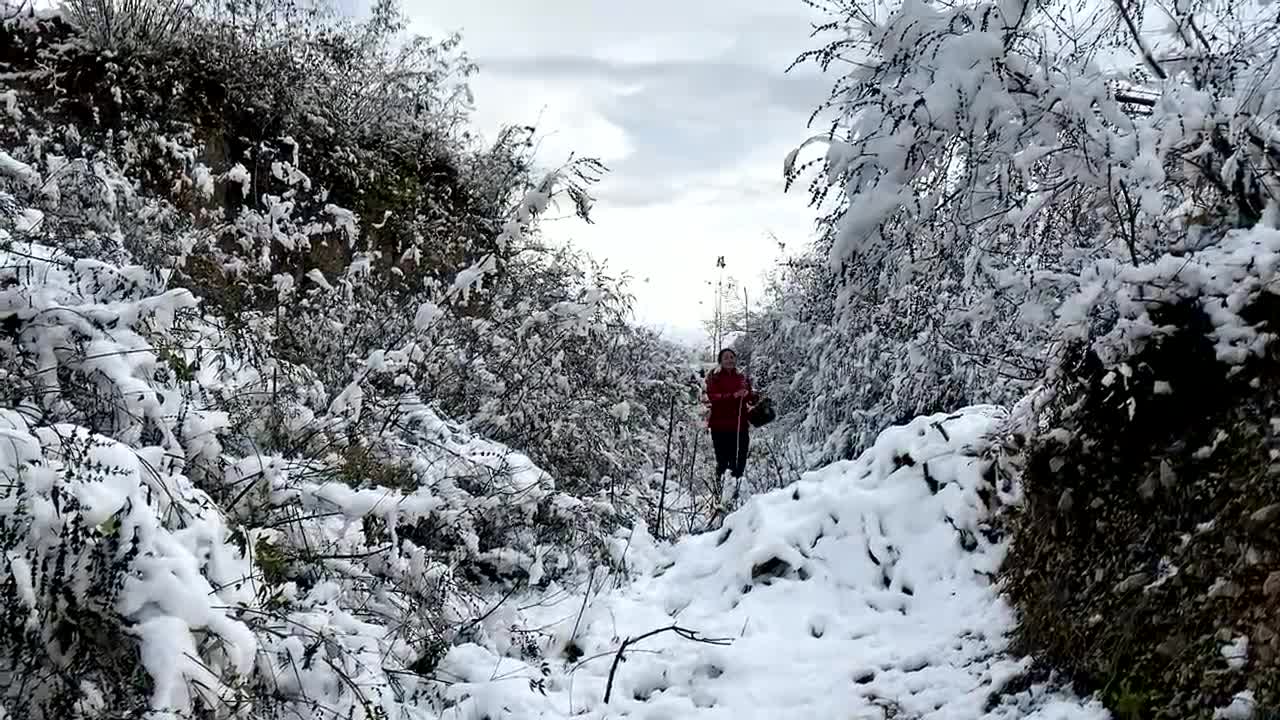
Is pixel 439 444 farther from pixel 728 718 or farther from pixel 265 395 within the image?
pixel 728 718

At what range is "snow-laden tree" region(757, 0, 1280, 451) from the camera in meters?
3.13

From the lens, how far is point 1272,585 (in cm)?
256

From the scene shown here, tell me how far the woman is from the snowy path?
2612 millimetres

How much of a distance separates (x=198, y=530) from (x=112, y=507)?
35cm

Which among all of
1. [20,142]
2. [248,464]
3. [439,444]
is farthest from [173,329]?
[20,142]

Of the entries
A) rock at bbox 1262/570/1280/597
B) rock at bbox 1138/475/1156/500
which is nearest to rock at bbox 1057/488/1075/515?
rock at bbox 1138/475/1156/500

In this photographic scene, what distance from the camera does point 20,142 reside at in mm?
7594

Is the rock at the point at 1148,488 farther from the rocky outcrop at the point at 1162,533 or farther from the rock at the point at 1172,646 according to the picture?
the rock at the point at 1172,646

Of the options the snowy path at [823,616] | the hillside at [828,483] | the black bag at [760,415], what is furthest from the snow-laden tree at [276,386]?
the black bag at [760,415]

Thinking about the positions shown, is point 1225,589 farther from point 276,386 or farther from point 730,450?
point 730,450

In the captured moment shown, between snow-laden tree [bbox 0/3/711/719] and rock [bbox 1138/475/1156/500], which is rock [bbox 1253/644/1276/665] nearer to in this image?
rock [bbox 1138/475/1156/500]

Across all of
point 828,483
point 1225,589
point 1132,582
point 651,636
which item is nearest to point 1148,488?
point 1132,582

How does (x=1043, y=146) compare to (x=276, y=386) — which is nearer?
(x=1043, y=146)

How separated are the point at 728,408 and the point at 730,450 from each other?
0.46m
